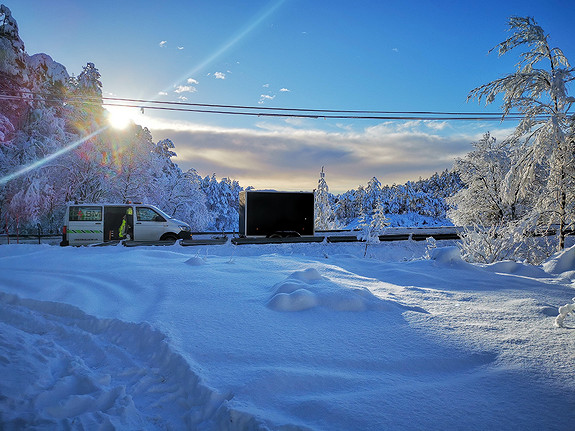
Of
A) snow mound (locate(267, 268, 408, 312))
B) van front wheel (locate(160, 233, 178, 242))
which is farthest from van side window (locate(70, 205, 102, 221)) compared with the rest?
snow mound (locate(267, 268, 408, 312))

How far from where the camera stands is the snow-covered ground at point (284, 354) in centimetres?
240

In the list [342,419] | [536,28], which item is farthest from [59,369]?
[536,28]

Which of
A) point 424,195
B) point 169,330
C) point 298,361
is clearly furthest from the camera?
point 424,195

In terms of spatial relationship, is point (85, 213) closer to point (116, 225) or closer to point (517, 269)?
point (116, 225)

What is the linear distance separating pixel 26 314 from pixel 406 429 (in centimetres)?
511

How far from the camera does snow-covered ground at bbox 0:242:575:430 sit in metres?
2.40

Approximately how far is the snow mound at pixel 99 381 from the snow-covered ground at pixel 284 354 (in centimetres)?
1

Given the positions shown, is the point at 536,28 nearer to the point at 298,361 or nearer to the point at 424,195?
the point at 298,361

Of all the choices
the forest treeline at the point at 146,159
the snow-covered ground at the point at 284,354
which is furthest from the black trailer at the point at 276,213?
the snow-covered ground at the point at 284,354

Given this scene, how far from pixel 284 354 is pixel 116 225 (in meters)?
14.8

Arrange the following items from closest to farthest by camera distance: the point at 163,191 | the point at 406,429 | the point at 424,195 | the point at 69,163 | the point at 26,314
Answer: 1. the point at 406,429
2. the point at 26,314
3. the point at 69,163
4. the point at 163,191
5. the point at 424,195

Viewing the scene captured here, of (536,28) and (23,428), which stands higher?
(536,28)

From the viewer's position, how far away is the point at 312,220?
60.9ft

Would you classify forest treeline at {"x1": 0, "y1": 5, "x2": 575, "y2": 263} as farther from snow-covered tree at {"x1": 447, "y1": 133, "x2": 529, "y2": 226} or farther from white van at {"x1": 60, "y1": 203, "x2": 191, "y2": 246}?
white van at {"x1": 60, "y1": 203, "x2": 191, "y2": 246}
